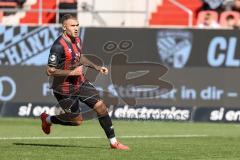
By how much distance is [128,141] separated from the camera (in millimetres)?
15234

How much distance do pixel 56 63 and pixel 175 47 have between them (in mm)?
9303

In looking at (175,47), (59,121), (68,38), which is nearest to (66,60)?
(68,38)

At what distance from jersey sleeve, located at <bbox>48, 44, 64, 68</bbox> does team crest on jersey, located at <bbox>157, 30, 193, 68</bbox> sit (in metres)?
9.09

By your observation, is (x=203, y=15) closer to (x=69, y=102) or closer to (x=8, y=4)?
(x=8, y=4)

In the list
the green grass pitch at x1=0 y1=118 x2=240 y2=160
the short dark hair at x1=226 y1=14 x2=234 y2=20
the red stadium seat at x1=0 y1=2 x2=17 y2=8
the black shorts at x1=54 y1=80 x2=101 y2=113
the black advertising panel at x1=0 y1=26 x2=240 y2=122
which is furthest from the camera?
the red stadium seat at x1=0 y1=2 x2=17 y2=8

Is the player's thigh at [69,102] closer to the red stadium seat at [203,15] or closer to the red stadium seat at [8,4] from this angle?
the red stadium seat at [203,15]

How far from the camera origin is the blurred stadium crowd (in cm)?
2402

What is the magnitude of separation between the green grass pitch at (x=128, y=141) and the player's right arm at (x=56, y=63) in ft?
4.07

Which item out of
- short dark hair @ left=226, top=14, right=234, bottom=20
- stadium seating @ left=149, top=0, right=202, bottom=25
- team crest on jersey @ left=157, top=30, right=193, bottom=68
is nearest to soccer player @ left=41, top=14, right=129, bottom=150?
team crest on jersey @ left=157, top=30, right=193, bottom=68

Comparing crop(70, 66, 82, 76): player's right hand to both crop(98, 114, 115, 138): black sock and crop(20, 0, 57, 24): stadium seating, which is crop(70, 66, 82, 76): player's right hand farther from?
crop(20, 0, 57, 24): stadium seating

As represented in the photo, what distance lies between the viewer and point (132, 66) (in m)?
22.2

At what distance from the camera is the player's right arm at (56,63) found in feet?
43.6

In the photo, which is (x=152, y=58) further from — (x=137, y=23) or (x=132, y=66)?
(x=137, y=23)

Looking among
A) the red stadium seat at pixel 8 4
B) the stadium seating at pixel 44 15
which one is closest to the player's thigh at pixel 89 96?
the stadium seating at pixel 44 15
